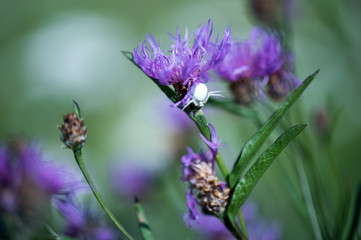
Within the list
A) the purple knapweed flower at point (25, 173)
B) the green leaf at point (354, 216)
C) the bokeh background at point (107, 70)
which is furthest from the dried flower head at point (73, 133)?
the bokeh background at point (107, 70)

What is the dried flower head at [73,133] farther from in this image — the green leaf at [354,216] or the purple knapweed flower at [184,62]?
the green leaf at [354,216]

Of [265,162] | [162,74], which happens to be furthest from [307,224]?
[162,74]

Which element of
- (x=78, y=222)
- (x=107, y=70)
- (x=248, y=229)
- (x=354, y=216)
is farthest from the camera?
(x=107, y=70)

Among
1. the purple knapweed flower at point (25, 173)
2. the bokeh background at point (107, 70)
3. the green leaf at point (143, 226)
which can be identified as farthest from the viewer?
the bokeh background at point (107, 70)

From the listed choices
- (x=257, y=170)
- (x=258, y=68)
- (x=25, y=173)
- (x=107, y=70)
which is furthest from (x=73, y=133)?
(x=107, y=70)

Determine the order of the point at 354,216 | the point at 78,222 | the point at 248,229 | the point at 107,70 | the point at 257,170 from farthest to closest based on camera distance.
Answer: the point at 107,70 < the point at 248,229 < the point at 78,222 < the point at 354,216 < the point at 257,170

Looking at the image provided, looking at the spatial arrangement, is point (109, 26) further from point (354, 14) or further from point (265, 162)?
point (265, 162)

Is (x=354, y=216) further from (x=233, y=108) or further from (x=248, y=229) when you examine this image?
(x=248, y=229)

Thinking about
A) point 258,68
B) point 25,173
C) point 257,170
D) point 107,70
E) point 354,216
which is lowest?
point 354,216
